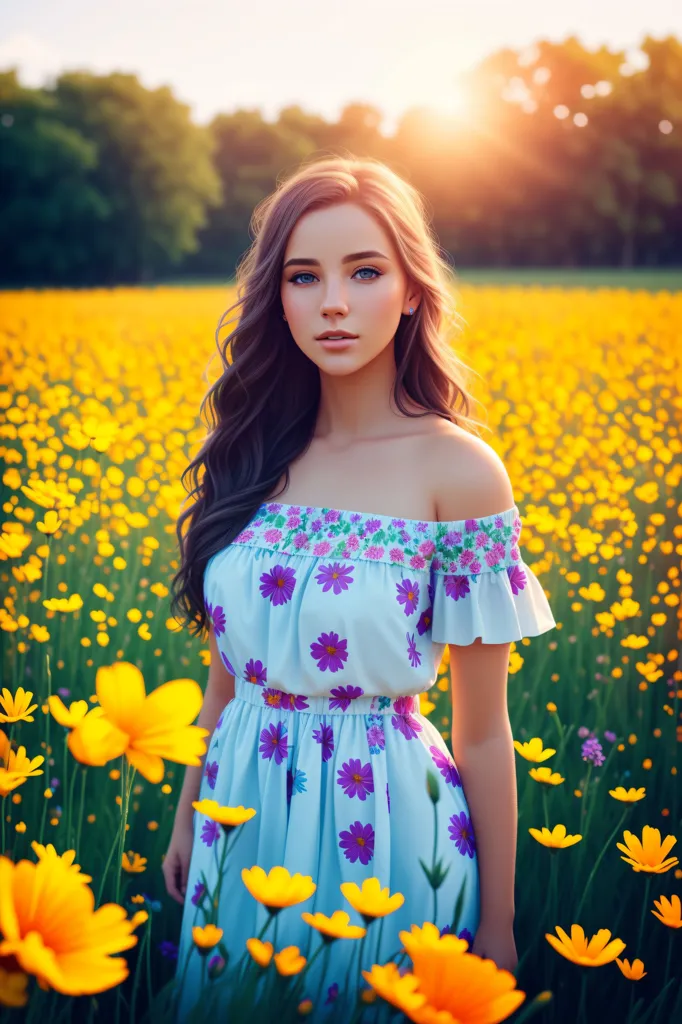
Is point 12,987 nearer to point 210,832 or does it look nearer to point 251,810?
point 251,810

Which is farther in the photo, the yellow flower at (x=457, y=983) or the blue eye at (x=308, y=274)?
the blue eye at (x=308, y=274)

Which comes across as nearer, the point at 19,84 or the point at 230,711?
the point at 230,711

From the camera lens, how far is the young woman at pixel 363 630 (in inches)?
53.0

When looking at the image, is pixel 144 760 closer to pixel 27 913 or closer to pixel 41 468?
pixel 27 913

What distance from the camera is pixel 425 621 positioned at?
1414mm

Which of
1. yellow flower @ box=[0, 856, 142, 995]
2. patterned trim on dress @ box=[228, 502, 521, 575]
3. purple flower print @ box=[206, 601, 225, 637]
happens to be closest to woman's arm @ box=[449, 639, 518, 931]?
patterned trim on dress @ box=[228, 502, 521, 575]

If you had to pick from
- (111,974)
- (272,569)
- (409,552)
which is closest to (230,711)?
(272,569)

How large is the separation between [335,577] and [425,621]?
17 centimetres

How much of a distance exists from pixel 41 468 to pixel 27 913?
306 centimetres

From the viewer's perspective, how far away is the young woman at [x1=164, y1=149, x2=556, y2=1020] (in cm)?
135

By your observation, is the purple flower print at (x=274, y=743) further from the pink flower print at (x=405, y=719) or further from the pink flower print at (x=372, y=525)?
the pink flower print at (x=372, y=525)

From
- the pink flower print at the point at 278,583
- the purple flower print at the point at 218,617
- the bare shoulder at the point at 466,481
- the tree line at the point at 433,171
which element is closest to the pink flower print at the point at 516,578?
the bare shoulder at the point at 466,481

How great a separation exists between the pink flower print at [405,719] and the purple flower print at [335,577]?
216 mm

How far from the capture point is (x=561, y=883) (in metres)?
1.82
